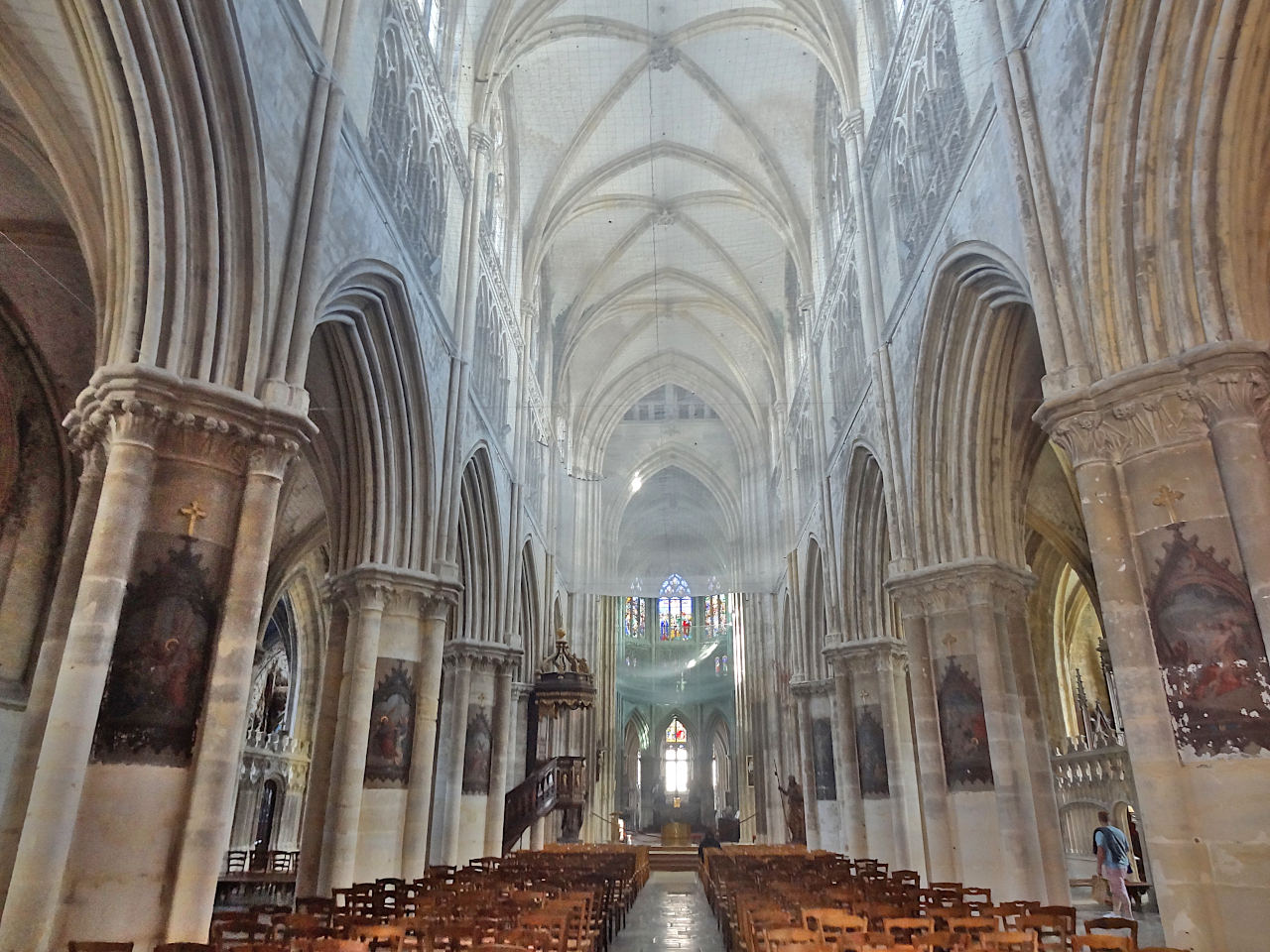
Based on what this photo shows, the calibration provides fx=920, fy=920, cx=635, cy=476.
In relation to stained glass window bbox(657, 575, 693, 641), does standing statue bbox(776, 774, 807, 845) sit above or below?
below

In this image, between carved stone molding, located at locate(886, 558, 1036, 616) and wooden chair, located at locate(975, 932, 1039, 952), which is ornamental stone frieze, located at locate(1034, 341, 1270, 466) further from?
carved stone molding, located at locate(886, 558, 1036, 616)

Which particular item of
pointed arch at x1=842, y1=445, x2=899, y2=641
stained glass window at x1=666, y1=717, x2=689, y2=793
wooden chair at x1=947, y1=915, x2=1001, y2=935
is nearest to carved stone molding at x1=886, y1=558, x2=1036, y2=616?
pointed arch at x1=842, y1=445, x2=899, y2=641

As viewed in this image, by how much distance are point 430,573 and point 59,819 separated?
23.5 feet

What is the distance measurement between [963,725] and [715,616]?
35799 mm

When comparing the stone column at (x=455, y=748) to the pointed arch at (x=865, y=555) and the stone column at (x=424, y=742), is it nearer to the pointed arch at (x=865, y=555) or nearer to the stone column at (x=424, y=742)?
the stone column at (x=424, y=742)

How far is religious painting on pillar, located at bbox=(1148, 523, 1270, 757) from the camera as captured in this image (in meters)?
6.23

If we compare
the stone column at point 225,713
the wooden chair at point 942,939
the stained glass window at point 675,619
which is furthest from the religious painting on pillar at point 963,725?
the stained glass window at point 675,619

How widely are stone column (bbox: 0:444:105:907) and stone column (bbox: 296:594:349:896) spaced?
457 cm

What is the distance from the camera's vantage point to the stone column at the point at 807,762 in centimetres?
2331

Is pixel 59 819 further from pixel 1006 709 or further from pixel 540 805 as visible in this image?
pixel 540 805

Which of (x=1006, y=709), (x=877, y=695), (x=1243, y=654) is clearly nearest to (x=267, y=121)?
(x=1243, y=654)

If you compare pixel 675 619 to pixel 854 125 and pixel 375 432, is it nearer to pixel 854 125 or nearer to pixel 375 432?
pixel 854 125

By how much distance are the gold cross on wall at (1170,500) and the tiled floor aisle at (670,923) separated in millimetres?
6778

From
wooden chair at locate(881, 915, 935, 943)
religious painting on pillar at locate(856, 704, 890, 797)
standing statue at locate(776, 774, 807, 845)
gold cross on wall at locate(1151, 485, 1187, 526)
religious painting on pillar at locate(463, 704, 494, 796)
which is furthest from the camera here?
standing statue at locate(776, 774, 807, 845)
